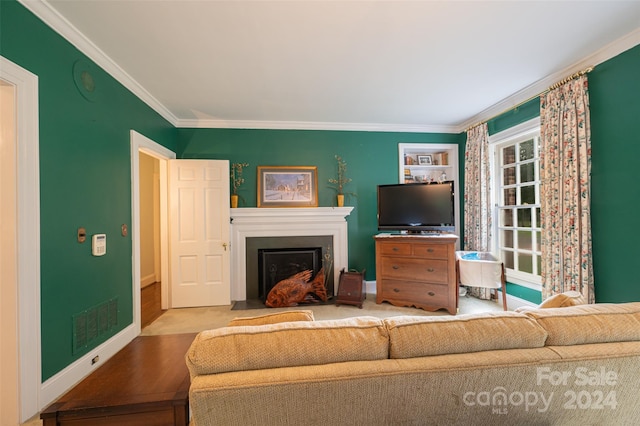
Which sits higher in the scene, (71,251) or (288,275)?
(71,251)

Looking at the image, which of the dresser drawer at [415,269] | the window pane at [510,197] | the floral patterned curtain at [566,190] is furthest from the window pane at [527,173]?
the dresser drawer at [415,269]

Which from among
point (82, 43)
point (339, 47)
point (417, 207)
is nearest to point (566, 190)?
point (417, 207)

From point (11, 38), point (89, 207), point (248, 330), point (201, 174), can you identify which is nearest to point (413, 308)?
point (248, 330)

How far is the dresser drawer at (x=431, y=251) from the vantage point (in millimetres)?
3236

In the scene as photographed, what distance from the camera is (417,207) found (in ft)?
11.9

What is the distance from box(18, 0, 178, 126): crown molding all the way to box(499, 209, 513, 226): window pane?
15.8ft

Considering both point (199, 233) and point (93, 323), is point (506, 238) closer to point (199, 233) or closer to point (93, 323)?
point (199, 233)

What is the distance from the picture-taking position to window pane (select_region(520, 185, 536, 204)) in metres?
3.17

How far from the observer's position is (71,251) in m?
1.94

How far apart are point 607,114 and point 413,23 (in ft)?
6.46

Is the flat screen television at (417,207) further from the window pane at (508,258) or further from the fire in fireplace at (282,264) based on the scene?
the fire in fireplace at (282,264)

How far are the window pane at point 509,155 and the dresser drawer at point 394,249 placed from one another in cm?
185

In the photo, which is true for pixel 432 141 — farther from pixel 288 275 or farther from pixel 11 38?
pixel 11 38

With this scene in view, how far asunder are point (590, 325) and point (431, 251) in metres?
2.38
